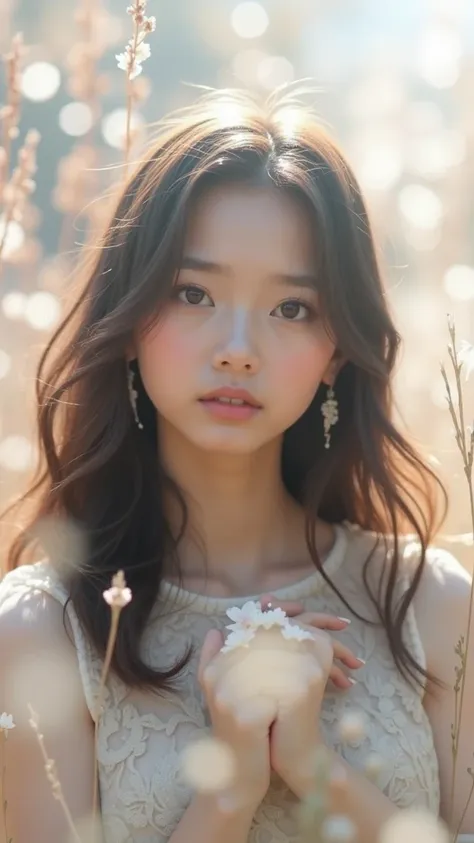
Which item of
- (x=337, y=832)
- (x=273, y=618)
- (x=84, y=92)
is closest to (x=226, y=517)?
(x=273, y=618)

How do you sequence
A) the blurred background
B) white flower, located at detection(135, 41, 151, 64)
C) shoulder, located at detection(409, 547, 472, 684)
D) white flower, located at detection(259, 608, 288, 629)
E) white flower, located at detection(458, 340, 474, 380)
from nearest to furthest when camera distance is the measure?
1. white flower, located at detection(458, 340, 474, 380)
2. white flower, located at detection(259, 608, 288, 629)
3. white flower, located at detection(135, 41, 151, 64)
4. shoulder, located at detection(409, 547, 472, 684)
5. the blurred background

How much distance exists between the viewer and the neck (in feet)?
6.05

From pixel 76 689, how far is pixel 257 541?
369 mm

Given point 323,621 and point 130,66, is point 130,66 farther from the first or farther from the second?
point 323,621

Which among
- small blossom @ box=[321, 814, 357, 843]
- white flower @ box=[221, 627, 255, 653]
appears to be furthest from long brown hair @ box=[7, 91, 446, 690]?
small blossom @ box=[321, 814, 357, 843]

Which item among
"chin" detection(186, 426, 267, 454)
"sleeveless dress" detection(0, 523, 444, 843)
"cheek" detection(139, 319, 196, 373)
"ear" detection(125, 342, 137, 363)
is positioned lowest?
"sleeveless dress" detection(0, 523, 444, 843)

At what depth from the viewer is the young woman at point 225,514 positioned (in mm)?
1582

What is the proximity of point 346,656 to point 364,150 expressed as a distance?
1.66 meters

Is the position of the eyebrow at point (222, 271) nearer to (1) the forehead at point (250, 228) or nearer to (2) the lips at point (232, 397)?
(1) the forehead at point (250, 228)

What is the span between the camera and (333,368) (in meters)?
1.85

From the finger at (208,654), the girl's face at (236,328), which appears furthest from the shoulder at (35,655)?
the girl's face at (236,328)

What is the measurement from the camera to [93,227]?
2098 mm

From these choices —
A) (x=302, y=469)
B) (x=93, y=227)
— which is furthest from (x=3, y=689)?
(x=93, y=227)

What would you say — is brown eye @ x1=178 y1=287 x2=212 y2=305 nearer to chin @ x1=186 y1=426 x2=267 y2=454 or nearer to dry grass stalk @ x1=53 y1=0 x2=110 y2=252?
chin @ x1=186 y1=426 x2=267 y2=454
